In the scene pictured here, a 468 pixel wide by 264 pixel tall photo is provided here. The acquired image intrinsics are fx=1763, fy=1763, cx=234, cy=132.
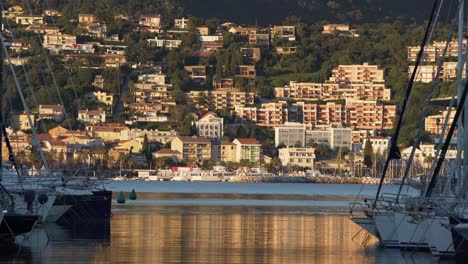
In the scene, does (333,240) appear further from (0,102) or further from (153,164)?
(153,164)

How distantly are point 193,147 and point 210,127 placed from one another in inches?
380

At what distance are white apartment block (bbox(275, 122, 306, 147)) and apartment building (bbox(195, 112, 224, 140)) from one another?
248 inches

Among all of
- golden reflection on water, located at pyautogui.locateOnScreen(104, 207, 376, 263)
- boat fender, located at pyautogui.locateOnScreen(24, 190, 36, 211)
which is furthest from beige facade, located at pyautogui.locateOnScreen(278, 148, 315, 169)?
boat fender, located at pyautogui.locateOnScreen(24, 190, 36, 211)

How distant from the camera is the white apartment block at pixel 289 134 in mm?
195750

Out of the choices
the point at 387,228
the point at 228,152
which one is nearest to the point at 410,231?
the point at 387,228

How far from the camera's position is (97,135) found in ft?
600

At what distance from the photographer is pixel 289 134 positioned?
197375 mm

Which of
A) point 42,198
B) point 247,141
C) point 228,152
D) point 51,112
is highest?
point 42,198

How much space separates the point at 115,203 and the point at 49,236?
29226mm

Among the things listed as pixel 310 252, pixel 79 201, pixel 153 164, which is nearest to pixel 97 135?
pixel 153 164

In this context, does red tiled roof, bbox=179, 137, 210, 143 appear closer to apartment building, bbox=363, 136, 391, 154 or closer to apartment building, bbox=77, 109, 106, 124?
apartment building, bbox=77, 109, 106, 124

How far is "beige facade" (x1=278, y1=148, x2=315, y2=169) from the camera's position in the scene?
185250 millimetres

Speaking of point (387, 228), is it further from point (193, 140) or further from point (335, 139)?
point (335, 139)

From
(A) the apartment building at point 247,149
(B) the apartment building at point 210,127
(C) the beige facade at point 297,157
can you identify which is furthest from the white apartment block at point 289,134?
(A) the apartment building at point 247,149
